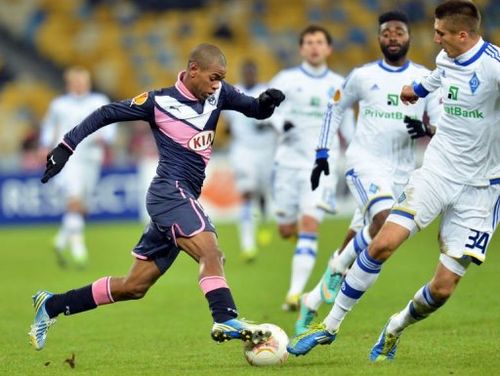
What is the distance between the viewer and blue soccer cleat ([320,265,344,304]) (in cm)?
907

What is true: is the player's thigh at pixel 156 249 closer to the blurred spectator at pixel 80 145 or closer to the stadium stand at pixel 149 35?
the blurred spectator at pixel 80 145

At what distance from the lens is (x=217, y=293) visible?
7363 mm

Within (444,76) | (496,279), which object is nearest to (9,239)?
(496,279)

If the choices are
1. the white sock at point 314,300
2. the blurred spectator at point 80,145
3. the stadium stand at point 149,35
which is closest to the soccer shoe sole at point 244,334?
the white sock at point 314,300

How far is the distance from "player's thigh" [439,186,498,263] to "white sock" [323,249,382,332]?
21.0 inches

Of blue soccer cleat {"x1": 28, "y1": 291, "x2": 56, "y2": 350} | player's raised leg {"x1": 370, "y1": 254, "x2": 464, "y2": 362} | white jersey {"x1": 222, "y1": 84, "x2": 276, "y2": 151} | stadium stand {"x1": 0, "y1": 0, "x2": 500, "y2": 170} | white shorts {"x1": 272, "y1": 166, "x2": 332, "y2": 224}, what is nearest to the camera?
player's raised leg {"x1": 370, "y1": 254, "x2": 464, "y2": 362}

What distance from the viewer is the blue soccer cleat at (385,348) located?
25.0 feet

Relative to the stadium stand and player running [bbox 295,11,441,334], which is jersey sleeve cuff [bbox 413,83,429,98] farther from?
the stadium stand

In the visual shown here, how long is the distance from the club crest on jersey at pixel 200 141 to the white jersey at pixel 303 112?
4.10 m

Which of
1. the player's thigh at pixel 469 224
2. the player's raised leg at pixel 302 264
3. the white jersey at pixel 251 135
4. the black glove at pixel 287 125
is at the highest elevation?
the black glove at pixel 287 125

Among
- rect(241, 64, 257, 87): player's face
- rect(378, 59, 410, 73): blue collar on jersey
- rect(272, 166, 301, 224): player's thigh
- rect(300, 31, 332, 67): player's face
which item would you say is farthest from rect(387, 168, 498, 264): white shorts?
rect(241, 64, 257, 87): player's face

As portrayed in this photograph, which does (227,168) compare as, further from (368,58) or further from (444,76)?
(444,76)

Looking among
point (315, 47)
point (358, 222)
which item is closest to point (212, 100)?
point (358, 222)

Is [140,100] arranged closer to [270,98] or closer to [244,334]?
[270,98]
